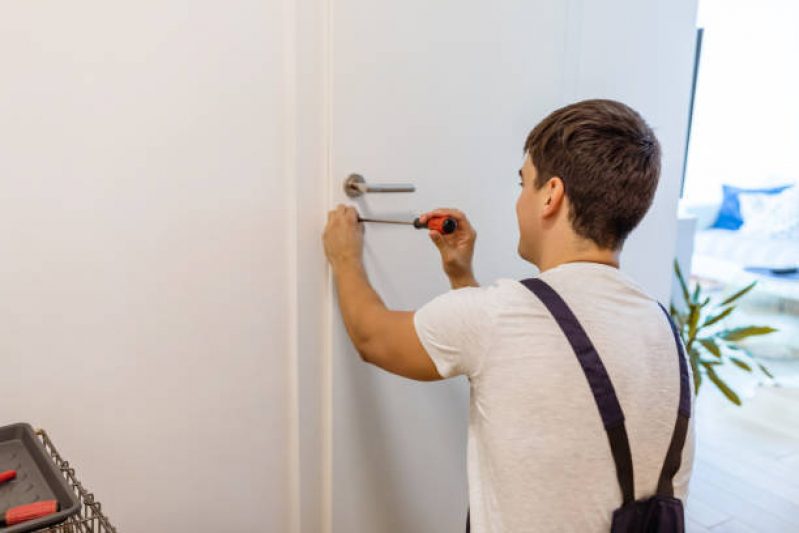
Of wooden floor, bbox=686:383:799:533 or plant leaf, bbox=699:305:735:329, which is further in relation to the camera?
plant leaf, bbox=699:305:735:329

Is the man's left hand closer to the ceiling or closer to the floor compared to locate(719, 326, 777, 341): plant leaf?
closer to the ceiling

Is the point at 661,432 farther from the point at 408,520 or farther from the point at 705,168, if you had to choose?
the point at 705,168

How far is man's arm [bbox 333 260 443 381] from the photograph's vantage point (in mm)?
950

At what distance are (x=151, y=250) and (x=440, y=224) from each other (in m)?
0.51

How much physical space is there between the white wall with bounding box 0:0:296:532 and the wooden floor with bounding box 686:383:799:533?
1.76 metres

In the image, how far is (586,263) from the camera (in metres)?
0.93

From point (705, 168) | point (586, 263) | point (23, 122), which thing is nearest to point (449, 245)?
point (586, 263)

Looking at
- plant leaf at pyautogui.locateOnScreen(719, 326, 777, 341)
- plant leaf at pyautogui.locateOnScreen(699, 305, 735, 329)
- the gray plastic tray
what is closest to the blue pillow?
plant leaf at pyautogui.locateOnScreen(719, 326, 777, 341)

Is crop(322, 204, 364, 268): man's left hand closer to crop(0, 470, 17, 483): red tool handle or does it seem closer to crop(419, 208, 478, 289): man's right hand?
crop(419, 208, 478, 289): man's right hand

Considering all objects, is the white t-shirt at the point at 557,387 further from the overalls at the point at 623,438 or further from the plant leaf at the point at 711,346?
the plant leaf at the point at 711,346

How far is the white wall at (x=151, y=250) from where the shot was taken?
0.92 metres

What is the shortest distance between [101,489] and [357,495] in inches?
19.7

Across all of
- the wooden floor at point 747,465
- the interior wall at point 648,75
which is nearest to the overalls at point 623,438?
the interior wall at point 648,75

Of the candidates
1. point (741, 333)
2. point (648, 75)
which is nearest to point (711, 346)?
point (741, 333)
